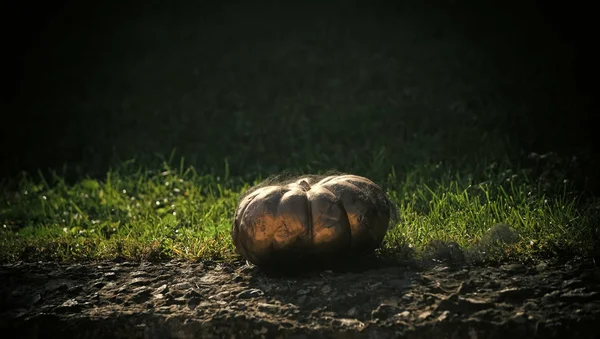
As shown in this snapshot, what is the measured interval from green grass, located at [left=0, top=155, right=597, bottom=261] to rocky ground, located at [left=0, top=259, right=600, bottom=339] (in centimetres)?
35

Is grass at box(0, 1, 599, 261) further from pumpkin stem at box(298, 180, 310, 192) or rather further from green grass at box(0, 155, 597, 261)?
pumpkin stem at box(298, 180, 310, 192)

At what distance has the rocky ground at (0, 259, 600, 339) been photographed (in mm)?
3082

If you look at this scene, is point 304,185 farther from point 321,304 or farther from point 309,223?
point 321,304

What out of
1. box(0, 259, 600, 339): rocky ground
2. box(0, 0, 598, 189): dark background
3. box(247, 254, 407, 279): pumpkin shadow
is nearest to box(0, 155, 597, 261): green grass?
box(247, 254, 407, 279): pumpkin shadow

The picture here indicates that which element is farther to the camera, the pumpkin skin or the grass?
the grass

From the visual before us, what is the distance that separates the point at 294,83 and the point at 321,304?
5.07 metres

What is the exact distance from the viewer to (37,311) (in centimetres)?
348

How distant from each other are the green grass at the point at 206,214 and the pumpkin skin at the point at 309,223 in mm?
399

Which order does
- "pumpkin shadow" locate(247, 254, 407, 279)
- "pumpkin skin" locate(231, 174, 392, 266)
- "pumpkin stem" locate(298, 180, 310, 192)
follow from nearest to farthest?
"pumpkin skin" locate(231, 174, 392, 266) → "pumpkin shadow" locate(247, 254, 407, 279) → "pumpkin stem" locate(298, 180, 310, 192)

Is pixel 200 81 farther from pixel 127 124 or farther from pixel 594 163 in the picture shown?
pixel 594 163

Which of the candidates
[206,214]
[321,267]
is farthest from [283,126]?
[321,267]

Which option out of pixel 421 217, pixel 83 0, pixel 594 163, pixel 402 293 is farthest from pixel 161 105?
pixel 402 293

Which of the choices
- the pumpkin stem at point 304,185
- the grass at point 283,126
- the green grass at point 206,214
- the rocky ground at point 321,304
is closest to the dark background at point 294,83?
the grass at point 283,126

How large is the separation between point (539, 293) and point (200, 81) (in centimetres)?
588
